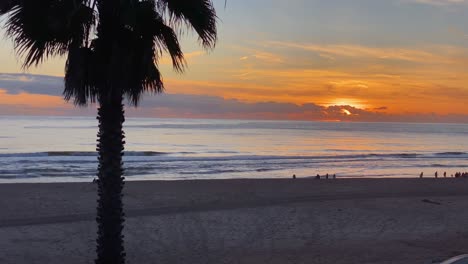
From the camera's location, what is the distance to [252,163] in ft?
130

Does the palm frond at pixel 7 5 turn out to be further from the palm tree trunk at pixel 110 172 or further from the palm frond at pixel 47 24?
the palm tree trunk at pixel 110 172

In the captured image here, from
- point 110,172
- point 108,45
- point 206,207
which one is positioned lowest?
point 206,207

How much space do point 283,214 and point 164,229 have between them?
3.62 metres

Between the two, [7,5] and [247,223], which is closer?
[7,5]

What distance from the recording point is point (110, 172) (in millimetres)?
7352

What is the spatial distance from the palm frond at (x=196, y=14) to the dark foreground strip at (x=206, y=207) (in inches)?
346

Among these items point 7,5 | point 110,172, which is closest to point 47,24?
point 7,5

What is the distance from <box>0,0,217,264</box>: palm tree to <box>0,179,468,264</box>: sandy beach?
4.15 metres

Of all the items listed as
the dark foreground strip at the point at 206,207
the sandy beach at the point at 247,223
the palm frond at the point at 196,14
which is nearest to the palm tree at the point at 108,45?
the palm frond at the point at 196,14

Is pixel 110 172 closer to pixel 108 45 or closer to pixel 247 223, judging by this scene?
pixel 108 45

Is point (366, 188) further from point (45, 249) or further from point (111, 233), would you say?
point (111, 233)

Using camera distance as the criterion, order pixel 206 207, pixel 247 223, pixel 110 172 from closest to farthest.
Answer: pixel 110 172 → pixel 247 223 → pixel 206 207

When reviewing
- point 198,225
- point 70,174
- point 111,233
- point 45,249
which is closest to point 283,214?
point 198,225

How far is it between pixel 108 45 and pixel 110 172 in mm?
1576
